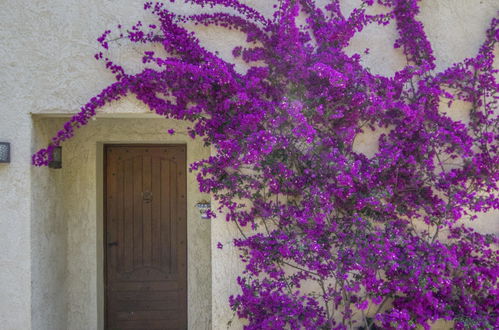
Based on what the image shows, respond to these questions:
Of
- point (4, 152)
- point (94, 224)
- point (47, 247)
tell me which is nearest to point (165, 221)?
point (94, 224)

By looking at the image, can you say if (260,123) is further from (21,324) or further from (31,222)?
(21,324)

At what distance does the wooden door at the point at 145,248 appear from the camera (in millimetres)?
5625

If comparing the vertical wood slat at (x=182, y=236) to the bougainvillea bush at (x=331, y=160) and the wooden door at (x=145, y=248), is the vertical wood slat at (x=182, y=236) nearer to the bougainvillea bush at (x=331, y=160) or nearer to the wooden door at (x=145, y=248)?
the wooden door at (x=145, y=248)

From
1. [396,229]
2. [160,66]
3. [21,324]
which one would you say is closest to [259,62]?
[160,66]

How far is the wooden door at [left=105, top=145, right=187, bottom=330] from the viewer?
221 inches

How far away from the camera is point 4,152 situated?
3.98 metres

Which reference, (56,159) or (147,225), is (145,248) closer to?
(147,225)

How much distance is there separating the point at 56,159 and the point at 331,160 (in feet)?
10.7

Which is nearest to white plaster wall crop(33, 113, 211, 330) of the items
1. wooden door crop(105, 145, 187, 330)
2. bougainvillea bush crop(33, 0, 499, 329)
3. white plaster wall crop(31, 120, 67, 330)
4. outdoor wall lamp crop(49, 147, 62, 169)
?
white plaster wall crop(31, 120, 67, 330)

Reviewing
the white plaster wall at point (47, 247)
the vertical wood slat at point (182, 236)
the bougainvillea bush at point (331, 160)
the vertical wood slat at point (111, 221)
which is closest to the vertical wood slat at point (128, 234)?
the vertical wood slat at point (111, 221)

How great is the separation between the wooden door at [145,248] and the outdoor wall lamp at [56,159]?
870 millimetres

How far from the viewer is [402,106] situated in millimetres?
4000

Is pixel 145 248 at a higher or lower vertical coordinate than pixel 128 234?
lower

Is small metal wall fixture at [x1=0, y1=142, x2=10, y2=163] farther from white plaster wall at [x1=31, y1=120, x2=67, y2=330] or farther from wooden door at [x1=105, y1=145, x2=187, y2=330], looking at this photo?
wooden door at [x1=105, y1=145, x2=187, y2=330]
